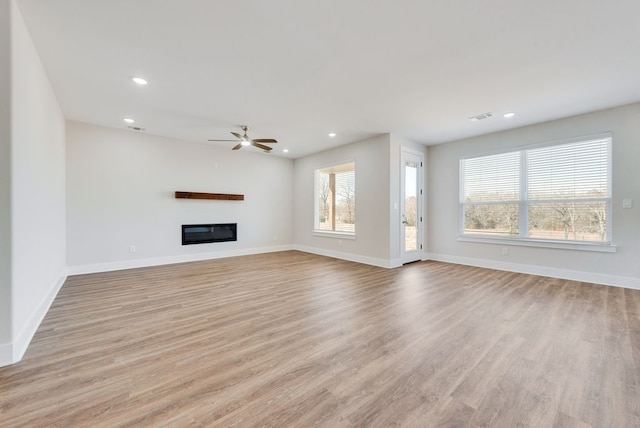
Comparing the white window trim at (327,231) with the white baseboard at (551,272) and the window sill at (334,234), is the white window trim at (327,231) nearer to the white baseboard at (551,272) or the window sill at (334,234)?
the window sill at (334,234)

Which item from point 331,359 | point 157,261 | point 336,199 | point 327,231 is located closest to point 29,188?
point 331,359

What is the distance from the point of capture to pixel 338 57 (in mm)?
2715

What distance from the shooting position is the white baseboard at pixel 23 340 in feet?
6.53

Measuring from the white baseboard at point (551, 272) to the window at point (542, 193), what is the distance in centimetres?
51

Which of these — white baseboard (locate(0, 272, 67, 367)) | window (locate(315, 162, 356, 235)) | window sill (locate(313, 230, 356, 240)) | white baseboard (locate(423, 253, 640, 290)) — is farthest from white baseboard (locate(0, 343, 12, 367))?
white baseboard (locate(423, 253, 640, 290))

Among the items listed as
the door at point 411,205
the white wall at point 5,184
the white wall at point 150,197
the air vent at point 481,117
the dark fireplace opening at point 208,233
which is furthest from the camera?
the dark fireplace opening at point 208,233

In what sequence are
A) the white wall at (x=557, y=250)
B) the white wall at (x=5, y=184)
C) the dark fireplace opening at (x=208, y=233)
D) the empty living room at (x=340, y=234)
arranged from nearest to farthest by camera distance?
the empty living room at (x=340, y=234) → the white wall at (x=5, y=184) → the white wall at (x=557, y=250) → the dark fireplace opening at (x=208, y=233)

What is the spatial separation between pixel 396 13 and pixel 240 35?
4.47 feet

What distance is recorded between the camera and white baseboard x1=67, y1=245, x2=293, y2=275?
4863mm

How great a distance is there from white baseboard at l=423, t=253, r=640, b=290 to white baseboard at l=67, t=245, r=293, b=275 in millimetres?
4744

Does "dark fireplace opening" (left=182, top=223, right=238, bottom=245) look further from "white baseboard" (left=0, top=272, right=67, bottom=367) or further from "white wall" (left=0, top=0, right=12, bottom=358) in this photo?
"white wall" (left=0, top=0, right=12, bottom=358)

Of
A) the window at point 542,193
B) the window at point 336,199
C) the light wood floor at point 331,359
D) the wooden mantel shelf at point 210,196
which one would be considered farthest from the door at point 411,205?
the wooden mantel shelf at point 210,196

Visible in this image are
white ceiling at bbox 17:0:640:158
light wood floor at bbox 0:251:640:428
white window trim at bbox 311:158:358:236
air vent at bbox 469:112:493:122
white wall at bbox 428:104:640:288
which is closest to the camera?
light wood floor at bbox 0:251:640:428

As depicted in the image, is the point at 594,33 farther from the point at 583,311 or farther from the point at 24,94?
the point at 24,94
